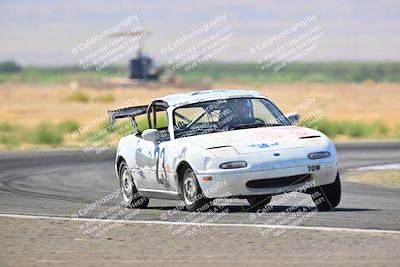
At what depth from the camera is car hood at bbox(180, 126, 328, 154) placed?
13859 mm

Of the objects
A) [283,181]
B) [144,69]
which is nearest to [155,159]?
[283,181]

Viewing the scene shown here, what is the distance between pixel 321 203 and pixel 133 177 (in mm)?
3119

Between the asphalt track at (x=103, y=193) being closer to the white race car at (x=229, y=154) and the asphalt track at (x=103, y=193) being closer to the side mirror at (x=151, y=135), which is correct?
the white race car at (x=229, y=154)

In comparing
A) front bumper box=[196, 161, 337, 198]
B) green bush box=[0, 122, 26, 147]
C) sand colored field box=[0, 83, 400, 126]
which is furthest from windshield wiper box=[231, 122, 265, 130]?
sand colored field box=[0, 83, 400, 126]

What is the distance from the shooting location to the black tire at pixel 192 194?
14016mm

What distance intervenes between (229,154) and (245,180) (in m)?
0.37

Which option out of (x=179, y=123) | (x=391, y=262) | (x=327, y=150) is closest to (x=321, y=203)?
(x=327, y=150)

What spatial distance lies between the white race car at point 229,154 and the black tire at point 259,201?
16mm

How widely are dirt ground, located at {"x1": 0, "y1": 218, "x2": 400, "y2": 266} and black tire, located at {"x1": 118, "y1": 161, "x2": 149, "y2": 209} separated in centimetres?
370

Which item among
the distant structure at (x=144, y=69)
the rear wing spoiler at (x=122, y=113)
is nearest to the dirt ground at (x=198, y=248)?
the rear wing spoiler at (x=122, y=113)

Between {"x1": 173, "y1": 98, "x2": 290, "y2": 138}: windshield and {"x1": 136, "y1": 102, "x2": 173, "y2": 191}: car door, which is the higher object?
{"x1": 173, "y1": 98, "x2": 290, "y2": 138}: windshield

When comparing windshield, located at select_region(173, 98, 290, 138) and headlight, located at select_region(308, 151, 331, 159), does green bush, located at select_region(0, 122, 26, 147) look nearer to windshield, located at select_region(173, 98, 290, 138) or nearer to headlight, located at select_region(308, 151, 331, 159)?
windshield, located at select_region(173, 98, 290, 138)

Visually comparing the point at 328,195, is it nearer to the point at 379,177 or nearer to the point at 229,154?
the point at 229,154

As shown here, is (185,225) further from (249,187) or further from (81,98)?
(81,98)
